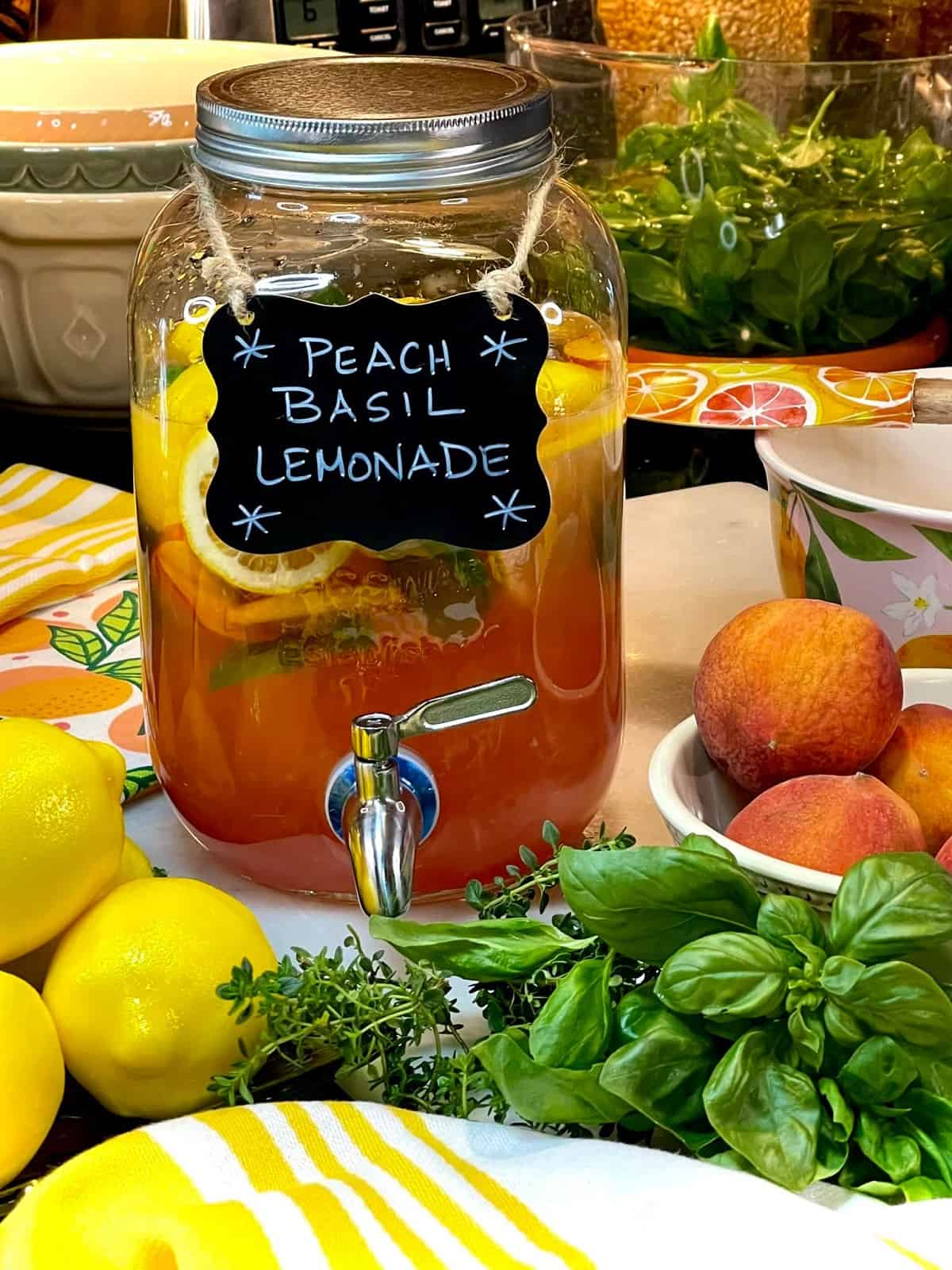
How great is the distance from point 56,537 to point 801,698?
0.46 metres

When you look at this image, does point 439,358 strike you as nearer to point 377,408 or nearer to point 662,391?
point 377,408

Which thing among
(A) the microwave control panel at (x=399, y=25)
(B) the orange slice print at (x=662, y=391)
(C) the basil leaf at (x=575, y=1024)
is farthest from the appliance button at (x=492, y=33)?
(C) the basil leaf at (x=575, y=1024)

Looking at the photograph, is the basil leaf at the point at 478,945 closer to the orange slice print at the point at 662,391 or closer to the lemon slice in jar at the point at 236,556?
the lemon slice in jar at the point at 236,556

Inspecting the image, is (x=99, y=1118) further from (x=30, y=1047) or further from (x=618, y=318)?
(x=618, y=318)

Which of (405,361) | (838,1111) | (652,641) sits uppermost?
(405,361)

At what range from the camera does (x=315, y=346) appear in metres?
0.48

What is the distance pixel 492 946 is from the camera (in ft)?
1.40

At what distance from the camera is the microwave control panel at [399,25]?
1200 mm

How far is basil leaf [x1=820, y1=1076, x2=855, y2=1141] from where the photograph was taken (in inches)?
14.4

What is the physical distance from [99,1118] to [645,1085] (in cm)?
18

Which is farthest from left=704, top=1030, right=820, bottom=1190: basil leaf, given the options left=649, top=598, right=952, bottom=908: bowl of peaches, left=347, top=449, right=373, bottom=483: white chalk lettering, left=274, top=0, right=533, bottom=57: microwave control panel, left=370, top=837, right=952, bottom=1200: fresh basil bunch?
left=274, top=0, right=533, bottom=57: microwave control panel

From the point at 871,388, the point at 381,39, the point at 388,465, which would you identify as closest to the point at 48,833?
the point at 388,465

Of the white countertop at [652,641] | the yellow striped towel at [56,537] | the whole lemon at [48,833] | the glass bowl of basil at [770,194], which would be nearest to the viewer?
the whole lemon at [48,833]

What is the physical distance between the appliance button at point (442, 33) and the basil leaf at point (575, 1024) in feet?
3.31
